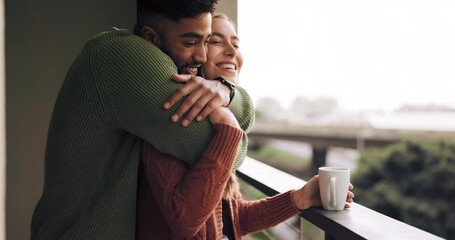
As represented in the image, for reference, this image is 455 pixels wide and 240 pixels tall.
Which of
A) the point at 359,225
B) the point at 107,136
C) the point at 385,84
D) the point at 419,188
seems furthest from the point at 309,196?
the point at 385,84

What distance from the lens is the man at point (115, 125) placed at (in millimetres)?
825

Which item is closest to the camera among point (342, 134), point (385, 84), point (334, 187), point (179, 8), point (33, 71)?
point (179, 8)

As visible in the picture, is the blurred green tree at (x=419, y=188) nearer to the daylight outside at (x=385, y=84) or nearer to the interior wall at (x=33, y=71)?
the daylight outside at (x=385, y=84)

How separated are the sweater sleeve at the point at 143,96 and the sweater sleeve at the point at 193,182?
0.09 feet

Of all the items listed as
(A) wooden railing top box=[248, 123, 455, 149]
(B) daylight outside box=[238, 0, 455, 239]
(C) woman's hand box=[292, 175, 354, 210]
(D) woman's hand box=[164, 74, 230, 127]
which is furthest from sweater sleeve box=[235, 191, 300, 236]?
(A) wooden railing top box=[248, 123, 455, 149]

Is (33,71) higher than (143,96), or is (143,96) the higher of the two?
(143,96)

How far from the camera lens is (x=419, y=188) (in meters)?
10.5

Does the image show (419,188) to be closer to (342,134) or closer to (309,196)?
(342,134)

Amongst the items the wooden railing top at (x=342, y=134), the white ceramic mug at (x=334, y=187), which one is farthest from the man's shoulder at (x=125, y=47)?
the wooden railing top at (x=342, y=134)

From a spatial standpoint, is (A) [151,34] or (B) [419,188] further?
(B) [419,188]

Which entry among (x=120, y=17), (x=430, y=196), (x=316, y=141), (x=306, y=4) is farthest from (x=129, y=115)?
(x=316, y=141)

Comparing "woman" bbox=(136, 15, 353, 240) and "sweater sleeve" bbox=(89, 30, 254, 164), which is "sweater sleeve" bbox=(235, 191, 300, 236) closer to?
"woman" bbox=(136, 15, 353, 240)

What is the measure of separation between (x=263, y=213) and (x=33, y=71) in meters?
2.03

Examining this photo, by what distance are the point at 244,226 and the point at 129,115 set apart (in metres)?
0.60
